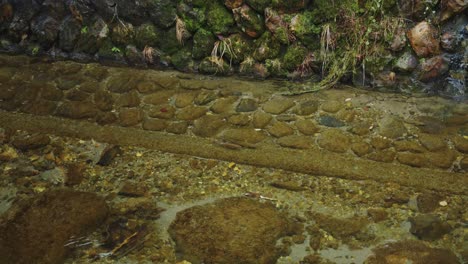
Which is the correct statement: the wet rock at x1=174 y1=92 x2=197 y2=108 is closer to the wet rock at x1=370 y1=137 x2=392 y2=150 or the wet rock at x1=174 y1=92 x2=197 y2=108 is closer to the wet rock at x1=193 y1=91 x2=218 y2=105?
the wet rock at x1=193 y1=91 x2=218 y2=105

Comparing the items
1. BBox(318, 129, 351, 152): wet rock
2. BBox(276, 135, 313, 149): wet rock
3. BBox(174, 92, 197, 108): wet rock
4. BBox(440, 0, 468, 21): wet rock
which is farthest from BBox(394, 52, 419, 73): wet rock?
BBox(174, 92, 197, 108): wet rock

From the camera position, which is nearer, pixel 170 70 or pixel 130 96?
pixel 130 96

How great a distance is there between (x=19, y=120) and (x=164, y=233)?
252cm

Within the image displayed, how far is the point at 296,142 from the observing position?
4.30m

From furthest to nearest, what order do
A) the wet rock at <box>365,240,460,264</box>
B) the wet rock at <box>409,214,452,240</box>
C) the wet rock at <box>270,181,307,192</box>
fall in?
the wet rock at <box>270,181,307,192</box> < the wet rock at <box>409,214,452,240</box> < the wet rock at <box>365,240,460,264</box>

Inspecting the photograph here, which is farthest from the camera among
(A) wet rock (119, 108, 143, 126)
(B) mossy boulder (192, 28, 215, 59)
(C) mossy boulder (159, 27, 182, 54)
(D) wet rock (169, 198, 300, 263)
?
(C) mossy boulder (159, 27, 182, 54)

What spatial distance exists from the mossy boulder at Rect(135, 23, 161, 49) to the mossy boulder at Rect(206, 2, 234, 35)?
2.47ft

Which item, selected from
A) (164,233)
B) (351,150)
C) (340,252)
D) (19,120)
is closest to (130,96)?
(19,120)

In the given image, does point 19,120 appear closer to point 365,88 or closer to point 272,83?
point 272,83

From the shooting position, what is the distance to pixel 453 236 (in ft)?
10.5

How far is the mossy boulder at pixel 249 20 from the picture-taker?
520 cm

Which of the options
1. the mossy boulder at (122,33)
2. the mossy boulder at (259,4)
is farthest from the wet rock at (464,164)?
the mossy boulder at (122,33)

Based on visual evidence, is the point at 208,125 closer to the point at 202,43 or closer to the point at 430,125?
the point at 202,43

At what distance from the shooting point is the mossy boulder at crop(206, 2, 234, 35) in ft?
17.5
